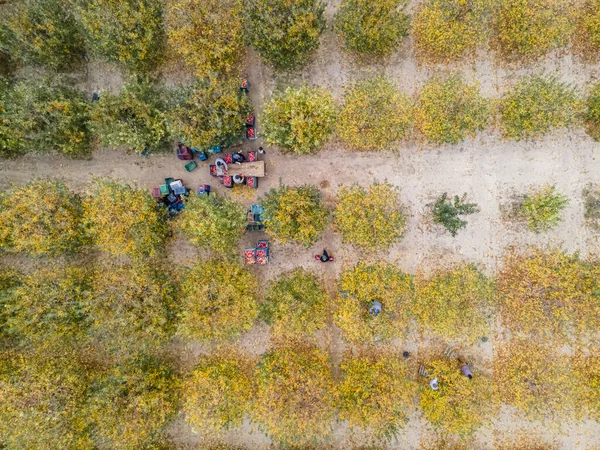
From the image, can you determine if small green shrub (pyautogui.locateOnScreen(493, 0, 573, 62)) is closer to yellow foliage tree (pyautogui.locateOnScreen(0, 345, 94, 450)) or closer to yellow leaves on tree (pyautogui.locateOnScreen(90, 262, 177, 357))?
yellow leaves on tree (pyautogui.locateOnScreen(90, 262, 177, 357))

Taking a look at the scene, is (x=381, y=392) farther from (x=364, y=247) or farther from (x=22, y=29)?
(x=22, y=29)

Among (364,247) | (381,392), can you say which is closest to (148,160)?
(364,247)

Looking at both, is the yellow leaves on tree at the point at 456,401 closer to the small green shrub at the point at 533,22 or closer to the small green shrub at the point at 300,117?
the small green shrub at the point at 300,117

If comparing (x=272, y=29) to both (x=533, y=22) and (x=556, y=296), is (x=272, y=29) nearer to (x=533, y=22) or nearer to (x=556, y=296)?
(x=533, y=22)

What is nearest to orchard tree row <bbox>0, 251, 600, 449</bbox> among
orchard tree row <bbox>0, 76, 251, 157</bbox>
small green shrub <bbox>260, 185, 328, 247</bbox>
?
small green shrub <bbox>260, 185, 328, 247</bbox>

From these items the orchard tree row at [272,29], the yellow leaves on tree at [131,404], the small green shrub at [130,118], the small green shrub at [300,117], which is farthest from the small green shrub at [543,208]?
the yellow leaves on tree at [131,404]

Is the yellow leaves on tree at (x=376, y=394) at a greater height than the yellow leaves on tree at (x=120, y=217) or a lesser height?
lesser

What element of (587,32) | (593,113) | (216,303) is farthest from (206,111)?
(587,32)
